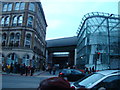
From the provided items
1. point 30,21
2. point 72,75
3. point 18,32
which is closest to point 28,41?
point 18,32

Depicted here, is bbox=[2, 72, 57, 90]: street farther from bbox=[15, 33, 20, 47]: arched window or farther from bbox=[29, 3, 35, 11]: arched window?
bbox=[29, 3, 35, 11]: arched window

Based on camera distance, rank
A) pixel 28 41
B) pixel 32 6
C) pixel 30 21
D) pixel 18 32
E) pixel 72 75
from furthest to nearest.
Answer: pixel 32 6 → pixel 30 21 → pixel 28 41 → pixel 18 32 → pixel 72 75

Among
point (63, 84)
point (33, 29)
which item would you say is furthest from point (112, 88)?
point (33, 29)

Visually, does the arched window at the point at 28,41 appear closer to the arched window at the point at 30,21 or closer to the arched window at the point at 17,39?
the arched window at the point at 17,39

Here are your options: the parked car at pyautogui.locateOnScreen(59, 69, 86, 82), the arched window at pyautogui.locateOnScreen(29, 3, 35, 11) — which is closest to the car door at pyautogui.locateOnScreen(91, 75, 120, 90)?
the parked car at pyautogui.locateOnScreen(59, 69, 86, 82)

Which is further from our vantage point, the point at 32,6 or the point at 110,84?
the point at 32,6

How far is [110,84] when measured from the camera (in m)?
3.61

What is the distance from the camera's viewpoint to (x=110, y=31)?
3603 cm

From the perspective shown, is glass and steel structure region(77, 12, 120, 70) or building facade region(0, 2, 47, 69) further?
glass and steel structure region(77, 12, 120, 70)

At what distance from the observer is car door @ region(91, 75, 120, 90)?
3555 mm

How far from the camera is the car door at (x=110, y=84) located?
11.7 ft

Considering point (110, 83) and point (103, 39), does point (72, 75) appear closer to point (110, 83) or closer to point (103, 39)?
point (110, 83)

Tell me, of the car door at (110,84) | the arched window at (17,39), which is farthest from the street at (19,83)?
the arched window at (17,39)

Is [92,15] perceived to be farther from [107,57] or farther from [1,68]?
[1,68]
